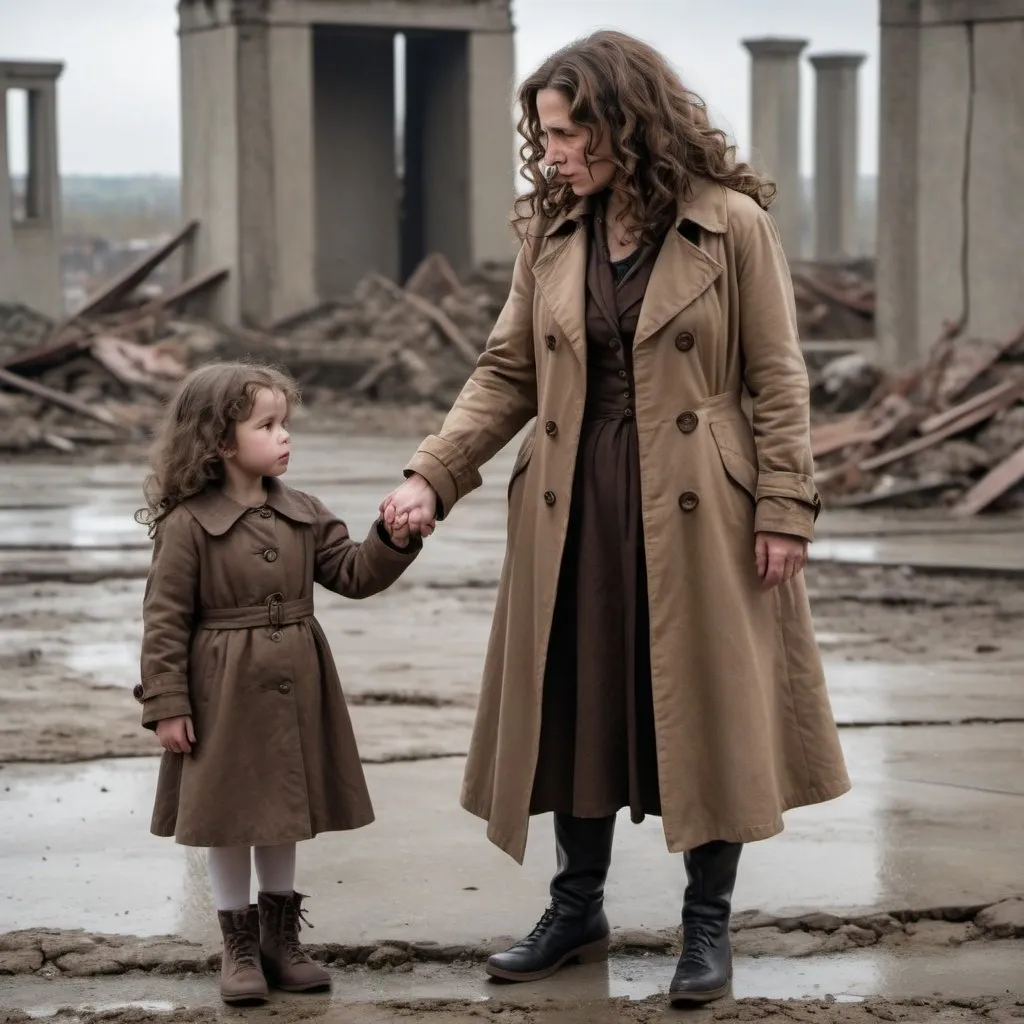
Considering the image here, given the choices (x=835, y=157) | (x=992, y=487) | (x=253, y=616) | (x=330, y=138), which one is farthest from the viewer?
(x=835, y=157)

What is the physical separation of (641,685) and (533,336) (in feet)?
2.56

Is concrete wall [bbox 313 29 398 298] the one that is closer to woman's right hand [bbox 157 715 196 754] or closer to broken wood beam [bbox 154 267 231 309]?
broken wood beam [bbox 154 267 231 309]

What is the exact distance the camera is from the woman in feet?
12.9

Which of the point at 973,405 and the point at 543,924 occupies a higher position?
the point at 973,405

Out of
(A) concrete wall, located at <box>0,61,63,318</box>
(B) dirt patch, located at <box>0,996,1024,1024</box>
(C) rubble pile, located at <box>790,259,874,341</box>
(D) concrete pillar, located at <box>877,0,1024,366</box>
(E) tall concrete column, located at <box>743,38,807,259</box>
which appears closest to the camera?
(B) dirt patch, located at <box>0,996,1024,1024</box>

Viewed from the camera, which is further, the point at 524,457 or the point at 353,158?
the point at 353,158

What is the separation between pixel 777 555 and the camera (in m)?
3.93

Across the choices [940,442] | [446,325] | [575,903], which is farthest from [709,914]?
[446,325]

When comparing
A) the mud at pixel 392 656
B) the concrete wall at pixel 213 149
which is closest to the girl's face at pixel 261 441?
the mud at pixel 392 656

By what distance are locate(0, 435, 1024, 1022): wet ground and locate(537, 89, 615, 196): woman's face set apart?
1616 mm

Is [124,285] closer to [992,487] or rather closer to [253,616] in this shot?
[992,487]

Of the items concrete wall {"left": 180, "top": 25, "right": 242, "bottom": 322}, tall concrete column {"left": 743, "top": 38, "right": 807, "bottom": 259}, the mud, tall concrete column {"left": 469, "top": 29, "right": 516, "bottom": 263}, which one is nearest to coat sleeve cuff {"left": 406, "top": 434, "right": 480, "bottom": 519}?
the mud

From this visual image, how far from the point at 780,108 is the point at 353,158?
12054mm

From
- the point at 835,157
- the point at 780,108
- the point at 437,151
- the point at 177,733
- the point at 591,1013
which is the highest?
the point at 780,108
